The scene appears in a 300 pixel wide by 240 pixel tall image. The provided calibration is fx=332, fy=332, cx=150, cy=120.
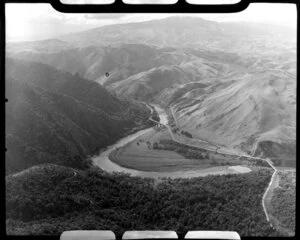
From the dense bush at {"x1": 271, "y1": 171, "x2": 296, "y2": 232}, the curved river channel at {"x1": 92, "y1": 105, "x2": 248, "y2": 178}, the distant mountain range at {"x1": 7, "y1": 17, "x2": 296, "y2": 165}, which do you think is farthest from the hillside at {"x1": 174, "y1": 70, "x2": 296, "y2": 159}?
the curved river channel at {"x1": 92, "y1": 105, "x2": 248, "y2": 178}

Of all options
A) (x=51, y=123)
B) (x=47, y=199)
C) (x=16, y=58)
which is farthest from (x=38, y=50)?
(x=47, y=199)

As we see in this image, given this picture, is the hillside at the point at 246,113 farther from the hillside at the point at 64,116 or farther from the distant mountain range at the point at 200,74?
the hillside at the point at 64,116

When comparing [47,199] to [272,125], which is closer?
[47,199]

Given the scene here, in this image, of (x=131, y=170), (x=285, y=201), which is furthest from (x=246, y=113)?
(x=131, y=170)

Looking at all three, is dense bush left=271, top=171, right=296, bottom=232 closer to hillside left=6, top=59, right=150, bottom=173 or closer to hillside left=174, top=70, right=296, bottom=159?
hillside left=174, top=70, right=296, bottom=159

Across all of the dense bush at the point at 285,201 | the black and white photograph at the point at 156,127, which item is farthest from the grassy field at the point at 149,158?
the dense bush at the point at 285,201

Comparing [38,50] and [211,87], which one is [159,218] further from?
[38,50]

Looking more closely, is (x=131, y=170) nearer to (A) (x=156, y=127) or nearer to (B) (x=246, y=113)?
(A) (x=156, y=127)
